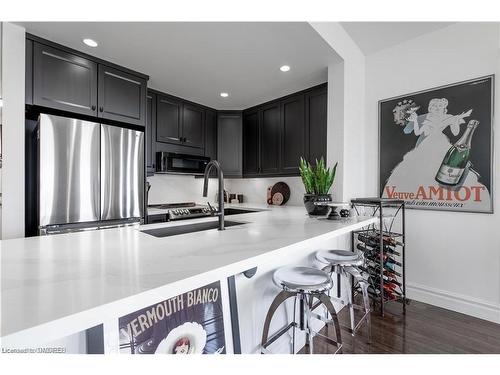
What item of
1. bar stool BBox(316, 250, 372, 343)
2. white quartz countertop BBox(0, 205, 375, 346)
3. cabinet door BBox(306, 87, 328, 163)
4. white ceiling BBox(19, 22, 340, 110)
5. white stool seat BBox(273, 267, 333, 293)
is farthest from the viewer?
cabinet door BBox(306, 87, 328, 163)

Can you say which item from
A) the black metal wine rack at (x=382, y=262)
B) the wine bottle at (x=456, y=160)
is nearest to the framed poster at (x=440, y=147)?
the wine bottle at (x=456, y=160)

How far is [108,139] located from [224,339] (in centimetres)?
199

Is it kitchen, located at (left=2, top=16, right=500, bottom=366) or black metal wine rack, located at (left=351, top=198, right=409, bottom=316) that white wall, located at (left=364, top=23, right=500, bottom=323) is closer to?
kitchen, located at (left=2, top=16, right=500, bottom=366)

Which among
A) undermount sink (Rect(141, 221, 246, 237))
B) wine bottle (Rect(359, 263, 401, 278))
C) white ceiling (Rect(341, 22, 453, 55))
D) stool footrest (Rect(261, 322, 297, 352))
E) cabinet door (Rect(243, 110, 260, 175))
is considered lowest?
stool footrest (Rect(261, 322, 297, 352))

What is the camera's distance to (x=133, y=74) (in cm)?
256

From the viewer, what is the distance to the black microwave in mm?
3031

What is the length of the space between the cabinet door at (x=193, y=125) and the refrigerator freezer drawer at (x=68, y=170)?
1314 mm

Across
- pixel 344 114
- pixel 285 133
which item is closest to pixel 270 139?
pixel 285 133

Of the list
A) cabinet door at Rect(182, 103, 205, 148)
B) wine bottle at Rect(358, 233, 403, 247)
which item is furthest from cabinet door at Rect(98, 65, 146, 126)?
wine bottle at Rect(358, 233, 403, 247)

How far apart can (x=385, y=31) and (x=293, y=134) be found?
135 cm

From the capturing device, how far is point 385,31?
2.32 meters

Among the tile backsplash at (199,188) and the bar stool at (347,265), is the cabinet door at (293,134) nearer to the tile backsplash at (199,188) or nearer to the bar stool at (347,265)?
the tile backsplash at (199,188)

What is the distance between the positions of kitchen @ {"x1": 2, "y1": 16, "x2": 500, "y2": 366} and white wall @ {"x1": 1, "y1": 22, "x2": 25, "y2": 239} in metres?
0.01
